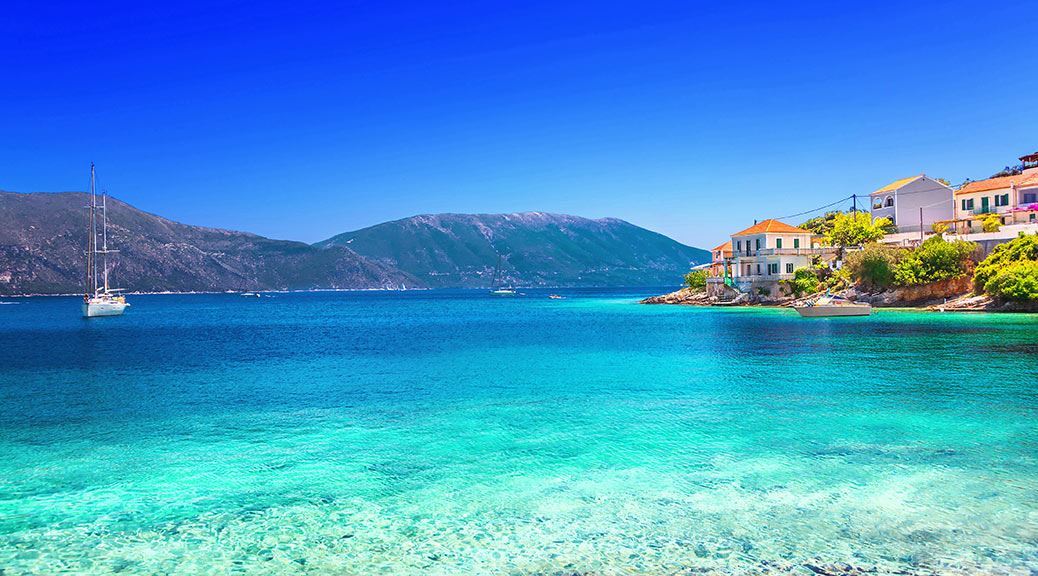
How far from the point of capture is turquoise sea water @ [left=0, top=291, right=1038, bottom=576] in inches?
400

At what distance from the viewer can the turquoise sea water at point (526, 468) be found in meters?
10.1

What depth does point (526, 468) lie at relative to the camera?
14.7 m

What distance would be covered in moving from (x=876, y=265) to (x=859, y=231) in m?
15.5

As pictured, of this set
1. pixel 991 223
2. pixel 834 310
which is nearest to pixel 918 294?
pixel 991 223

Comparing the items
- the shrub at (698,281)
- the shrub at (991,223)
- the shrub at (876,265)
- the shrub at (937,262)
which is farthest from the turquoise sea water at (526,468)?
the shrub at (698,281)

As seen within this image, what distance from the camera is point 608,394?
Result: 24.3 meters

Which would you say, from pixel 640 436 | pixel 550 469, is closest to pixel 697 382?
pixel 640 436

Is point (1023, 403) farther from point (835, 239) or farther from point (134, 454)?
point (835, 239)

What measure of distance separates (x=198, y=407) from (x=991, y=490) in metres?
21.2

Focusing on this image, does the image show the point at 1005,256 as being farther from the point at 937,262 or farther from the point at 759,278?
the point at 759,278

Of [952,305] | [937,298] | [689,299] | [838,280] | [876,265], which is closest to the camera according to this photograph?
[952,305]

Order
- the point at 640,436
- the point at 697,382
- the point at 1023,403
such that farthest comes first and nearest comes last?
the point at 697,382 → the point at 1023,403 → the point at 640,436

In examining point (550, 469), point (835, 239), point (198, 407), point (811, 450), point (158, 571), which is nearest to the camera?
point (158, 571)

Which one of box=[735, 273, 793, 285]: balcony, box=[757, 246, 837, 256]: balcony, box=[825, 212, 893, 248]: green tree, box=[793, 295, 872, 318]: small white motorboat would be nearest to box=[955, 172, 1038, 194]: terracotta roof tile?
box=[825, 212, 893, 248]: green tree
